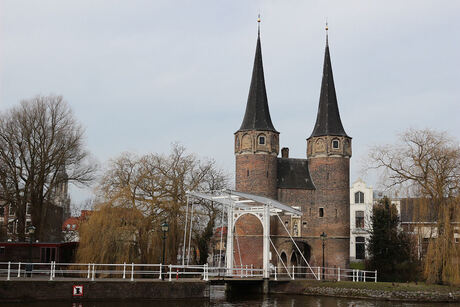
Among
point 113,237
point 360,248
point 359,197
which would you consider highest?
point 359,197

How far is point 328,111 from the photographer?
125 feet

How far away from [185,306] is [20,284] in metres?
6.60

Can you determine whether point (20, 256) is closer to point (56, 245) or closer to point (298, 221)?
point (56, 245)

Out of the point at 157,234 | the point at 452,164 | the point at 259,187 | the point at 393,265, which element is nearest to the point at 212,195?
the point at 157,234

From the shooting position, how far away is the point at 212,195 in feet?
95.6

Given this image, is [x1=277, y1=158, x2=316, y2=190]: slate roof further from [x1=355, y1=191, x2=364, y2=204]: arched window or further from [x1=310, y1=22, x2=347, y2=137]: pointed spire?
[x1=355, y1=191, x2=364, y2=204]: arched window

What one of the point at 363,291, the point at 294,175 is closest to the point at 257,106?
the point at 294,175

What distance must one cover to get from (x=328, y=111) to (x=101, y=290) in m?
22.3

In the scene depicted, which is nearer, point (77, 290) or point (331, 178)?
point (77, 290)

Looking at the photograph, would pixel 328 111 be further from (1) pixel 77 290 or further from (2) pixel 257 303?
(1) pixel 77 290

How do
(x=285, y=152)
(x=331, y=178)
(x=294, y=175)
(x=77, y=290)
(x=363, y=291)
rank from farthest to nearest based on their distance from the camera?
(x=285, y=152) < (x=294, y=175) < (x=331, y=178) < (x=363, y=291) < (x=77, y=290)

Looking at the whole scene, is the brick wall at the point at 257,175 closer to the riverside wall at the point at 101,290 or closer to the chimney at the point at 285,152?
the chimney at the point at 285,152

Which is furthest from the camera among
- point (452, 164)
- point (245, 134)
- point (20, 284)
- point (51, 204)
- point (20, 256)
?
point (245, 134)

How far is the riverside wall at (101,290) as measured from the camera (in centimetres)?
2088
